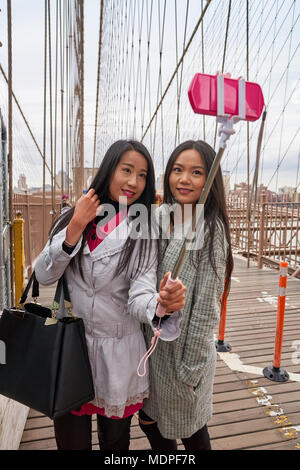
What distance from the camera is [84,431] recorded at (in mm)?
839

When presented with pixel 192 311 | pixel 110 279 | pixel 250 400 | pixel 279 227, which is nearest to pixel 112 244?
pixel 110 279

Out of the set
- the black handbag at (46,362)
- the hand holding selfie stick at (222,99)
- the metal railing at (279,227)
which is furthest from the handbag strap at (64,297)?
the metal railing at (279,227)

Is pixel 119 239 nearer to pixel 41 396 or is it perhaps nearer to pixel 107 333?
pixel 107 333

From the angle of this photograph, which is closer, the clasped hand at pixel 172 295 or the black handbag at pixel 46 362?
the clasped hand at pixel 172 295

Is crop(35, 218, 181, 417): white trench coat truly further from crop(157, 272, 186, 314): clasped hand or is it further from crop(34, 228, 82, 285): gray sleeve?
crop(157, 272, 186, 314): clasped hand

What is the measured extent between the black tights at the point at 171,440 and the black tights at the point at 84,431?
12 cm

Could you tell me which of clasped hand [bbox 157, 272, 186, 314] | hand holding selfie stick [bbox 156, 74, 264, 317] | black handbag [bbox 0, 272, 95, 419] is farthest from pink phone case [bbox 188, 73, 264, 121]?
black handbag [bbox 0, 272, 95, 419]

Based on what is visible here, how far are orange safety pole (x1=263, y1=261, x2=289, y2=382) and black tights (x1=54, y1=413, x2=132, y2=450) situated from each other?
1.20 metres

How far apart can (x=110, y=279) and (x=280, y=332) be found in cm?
135

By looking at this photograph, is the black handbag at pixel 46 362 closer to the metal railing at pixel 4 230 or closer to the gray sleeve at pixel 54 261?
the gray sleeve at pixel 54 261

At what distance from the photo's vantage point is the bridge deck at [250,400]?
52.9 inches

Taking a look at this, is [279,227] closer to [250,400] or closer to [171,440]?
[250,400]
